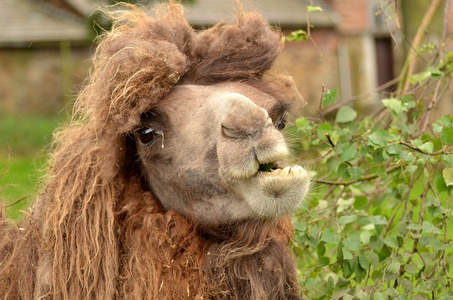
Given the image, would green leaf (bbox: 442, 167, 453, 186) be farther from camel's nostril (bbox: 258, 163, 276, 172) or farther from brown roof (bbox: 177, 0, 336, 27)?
brown roof (bbox: 177, 0, 336, 27)

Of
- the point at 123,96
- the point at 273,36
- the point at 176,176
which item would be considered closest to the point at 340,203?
the point at 273,36

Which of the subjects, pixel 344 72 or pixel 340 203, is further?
pixel 344 72

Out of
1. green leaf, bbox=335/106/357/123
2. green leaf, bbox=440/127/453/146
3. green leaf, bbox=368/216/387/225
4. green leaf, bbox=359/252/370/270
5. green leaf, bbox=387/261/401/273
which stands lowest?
green leaf, bbox=359/252/370/270

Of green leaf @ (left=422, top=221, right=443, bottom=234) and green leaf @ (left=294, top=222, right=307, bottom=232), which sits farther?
green leaf @ (left=294, top=222, right=307, bottom=232)

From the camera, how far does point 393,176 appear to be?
4496mm

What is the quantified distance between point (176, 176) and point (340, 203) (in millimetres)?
1599

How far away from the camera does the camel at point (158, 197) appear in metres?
3.29

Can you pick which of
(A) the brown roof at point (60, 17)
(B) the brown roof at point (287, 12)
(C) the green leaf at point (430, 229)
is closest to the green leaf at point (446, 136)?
(C) the green leaf at point (430, 229)

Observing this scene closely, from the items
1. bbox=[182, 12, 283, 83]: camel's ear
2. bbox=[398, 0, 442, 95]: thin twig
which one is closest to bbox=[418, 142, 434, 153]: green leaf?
bbox=[182, 12, 283, 83]: camel's ear

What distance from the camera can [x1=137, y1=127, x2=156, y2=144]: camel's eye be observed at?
3621mm

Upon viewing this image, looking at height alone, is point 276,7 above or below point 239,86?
below

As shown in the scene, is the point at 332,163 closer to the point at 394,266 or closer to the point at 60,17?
the point at 394,266

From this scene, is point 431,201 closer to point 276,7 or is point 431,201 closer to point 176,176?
point 176,176

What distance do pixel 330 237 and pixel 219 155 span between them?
1.13m
